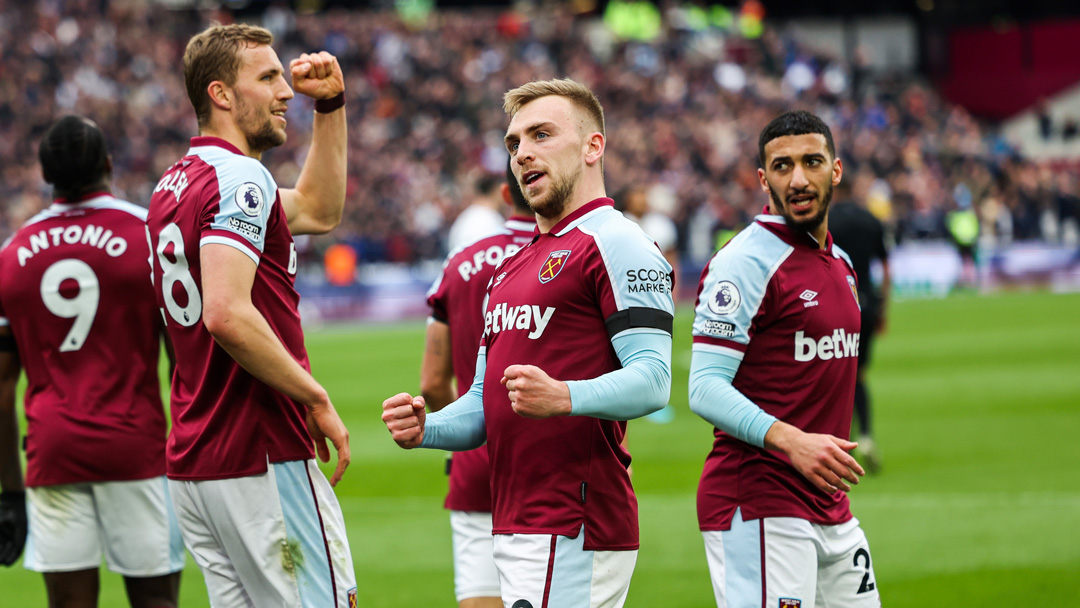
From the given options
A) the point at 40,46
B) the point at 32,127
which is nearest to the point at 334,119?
the point at 32,127

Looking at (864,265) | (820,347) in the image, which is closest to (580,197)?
(820,347)

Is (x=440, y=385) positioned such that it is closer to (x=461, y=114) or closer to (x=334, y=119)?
(x=334, y=119)

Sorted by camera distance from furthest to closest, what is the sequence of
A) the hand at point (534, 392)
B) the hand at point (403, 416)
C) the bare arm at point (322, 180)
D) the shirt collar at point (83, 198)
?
1. the shirt collar at point (83, 198)
2. the bare arm at point (322, 180)
3. the hand at point (403, 416)
4. the hand at point (534, 392)

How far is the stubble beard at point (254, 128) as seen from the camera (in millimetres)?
4012

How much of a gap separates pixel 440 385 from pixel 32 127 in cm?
2645

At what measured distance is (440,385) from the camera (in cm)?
517

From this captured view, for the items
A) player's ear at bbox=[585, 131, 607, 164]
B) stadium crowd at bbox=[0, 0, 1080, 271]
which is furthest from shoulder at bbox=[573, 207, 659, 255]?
stadium crowd at bbox=[0, 0, 1080, 271]

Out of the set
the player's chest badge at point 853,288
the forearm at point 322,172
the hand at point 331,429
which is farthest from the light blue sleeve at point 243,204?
the player's chest badge at point 853,288

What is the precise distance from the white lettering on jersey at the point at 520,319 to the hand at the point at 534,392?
0.37 metres

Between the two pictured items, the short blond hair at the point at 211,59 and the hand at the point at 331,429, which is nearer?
the hand at the point at 331,429

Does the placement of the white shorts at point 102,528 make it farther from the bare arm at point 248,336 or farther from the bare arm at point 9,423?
the bare arm at point 248,336

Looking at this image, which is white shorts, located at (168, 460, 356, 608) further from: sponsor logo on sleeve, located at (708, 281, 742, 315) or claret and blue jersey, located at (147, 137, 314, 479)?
sponsor logo on sleeve, located at (708, 281, 742, 315)

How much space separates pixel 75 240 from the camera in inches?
189

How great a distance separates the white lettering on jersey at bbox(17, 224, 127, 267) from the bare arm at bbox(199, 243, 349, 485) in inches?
49.0
